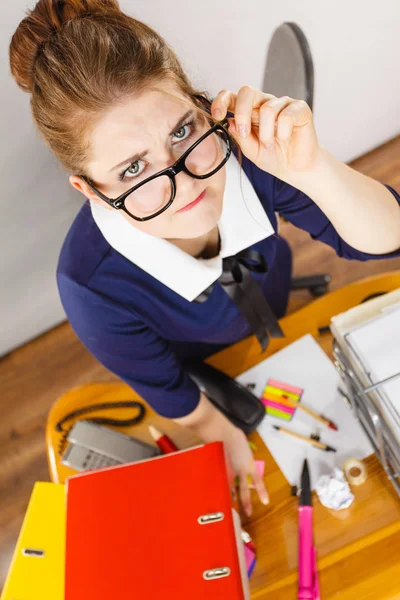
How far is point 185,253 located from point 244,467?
1.37ft

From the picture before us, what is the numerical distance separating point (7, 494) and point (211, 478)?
1389 mm

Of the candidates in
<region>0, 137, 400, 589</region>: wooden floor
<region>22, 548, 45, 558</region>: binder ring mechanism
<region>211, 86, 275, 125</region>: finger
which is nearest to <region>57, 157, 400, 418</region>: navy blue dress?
<region>211, 86, 275, 125</region>: finger

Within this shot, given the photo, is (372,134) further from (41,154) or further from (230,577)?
(230,577)

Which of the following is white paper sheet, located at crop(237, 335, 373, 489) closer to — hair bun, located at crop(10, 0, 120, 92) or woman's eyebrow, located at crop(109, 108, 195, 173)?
woman's eyebrow, located at crop(109, 108, 195, 173)

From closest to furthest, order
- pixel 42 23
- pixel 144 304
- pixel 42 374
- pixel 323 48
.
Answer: pixel 42 23 → pixel 144 304 → pixel 323 48 → pixel 42 374

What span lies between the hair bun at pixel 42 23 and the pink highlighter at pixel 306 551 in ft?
2.66

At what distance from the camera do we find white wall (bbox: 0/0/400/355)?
3.83ft

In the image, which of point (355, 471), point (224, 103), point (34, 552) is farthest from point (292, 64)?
point (34, 552)

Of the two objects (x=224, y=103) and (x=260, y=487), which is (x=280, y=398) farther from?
(x=224, y=103)

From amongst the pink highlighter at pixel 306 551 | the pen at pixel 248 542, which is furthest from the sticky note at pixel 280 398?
the pen at pixel 248 542

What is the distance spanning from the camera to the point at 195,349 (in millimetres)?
1240

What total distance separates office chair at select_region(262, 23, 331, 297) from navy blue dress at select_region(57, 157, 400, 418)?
0.20 meters

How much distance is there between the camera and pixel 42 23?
666 millimetres

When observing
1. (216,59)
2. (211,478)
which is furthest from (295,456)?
(216,59)
